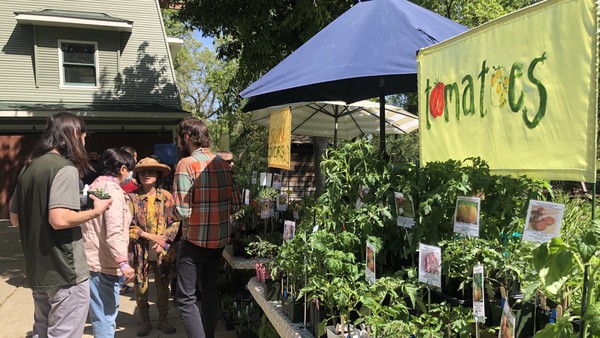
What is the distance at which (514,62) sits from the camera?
1.60 metres

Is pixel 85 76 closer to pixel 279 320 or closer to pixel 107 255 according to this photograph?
pixel 107 255

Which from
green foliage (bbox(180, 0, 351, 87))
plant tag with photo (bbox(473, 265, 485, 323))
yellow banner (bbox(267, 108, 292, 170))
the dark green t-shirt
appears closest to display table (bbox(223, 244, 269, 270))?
yellow banner (bbox(267, 108, 292, 170))

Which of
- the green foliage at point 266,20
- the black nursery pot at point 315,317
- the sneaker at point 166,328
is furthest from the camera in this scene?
the green foliage at point 266,20

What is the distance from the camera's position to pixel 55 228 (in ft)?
7.80

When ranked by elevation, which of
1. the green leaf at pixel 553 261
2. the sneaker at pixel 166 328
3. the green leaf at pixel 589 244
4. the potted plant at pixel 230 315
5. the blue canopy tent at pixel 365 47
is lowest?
the sneaker at pixel 166 328

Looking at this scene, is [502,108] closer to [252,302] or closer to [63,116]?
[63,116]

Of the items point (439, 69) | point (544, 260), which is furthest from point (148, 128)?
point (544, 260)

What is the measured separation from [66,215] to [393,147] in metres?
13.9

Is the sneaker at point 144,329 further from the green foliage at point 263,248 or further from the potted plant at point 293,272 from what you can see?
the potted plant at point 293,272

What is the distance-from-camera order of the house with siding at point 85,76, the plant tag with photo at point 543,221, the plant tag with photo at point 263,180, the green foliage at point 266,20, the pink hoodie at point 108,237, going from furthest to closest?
1. the house with siding at point 85,76
2. the green foliage at point 266,20
3. the plant tag with photo at point 263,180
4. the pink hoodie at point 108,237
5. the plant tag with photo at point 543,221

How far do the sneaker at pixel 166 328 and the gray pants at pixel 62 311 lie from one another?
1660mm

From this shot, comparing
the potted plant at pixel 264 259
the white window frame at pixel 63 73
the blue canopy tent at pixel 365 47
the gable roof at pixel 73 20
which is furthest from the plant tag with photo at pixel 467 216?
the white window frame at pixel 63 73

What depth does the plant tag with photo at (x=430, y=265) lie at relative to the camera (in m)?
1.83

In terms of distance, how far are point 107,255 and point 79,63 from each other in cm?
1066
